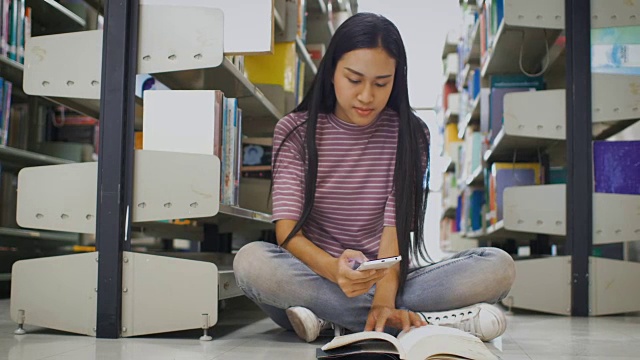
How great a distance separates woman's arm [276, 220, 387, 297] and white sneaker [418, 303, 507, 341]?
0.88 ft

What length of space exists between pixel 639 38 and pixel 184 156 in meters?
1.71

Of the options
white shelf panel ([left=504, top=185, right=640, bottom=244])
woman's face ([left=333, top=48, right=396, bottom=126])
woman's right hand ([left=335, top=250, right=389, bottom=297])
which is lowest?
woman's right hand ([left=335, top=250, right=389, bottom=297])

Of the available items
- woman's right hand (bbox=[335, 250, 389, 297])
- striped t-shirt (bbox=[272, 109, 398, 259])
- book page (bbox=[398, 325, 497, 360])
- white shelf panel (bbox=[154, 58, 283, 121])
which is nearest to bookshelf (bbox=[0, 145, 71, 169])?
white shelf panel (bbox=[154, 58, 283, 121])

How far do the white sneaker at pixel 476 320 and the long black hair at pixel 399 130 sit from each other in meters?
0.12

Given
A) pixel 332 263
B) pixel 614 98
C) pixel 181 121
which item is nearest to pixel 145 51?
pixel 181 121

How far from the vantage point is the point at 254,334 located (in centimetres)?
205

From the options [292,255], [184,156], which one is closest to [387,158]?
[292,255]

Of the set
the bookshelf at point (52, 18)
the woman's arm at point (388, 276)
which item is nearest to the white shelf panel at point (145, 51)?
the woman's arm at point (388, 276)

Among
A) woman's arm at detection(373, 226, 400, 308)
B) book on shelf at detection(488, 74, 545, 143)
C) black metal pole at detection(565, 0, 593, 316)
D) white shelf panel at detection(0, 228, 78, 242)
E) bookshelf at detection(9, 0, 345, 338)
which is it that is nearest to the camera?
woman's arm at detection(373, 226, 400, 308)

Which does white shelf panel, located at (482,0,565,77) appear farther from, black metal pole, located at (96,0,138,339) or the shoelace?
black metal pole, located at (96,0,138,339)

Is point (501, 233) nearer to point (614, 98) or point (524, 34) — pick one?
point (524, 34)

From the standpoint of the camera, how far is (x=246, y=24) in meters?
2.10

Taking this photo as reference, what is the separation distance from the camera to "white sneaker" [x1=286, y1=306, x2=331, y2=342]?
71.6 inches

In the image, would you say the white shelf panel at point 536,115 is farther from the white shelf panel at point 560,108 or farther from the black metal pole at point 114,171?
the black metal pole at point 114,171
